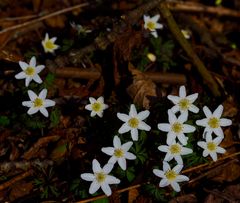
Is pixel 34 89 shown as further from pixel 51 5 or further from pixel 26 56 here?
pixel 51 5

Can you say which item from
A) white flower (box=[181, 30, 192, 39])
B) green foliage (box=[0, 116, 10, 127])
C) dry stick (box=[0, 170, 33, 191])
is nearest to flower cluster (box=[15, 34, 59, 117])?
green foliage (box=[0, 116, 10, 127])

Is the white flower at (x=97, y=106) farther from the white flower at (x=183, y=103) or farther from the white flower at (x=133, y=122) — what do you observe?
the white flower at (x=183, y=103)

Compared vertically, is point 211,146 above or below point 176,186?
above

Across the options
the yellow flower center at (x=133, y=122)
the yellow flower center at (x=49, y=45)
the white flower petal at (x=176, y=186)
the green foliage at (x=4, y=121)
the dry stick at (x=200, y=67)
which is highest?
the yellow flower center at (x=49, y=45)

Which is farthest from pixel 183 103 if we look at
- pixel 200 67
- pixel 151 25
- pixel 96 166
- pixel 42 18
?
pixel 42 18

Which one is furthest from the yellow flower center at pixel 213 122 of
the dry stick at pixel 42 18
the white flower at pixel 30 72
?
the dry stick at pixel 42 18

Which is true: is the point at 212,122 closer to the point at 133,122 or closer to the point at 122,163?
the point at 133,122

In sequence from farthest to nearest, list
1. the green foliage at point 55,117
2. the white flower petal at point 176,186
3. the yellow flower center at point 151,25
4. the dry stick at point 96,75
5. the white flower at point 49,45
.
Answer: the yellow flower center at point 151,25 < the white flower at point 49,45 < the dry stick at point 96,75 < the green foliage at point 55,117 < the white flower petal at point 176,186
